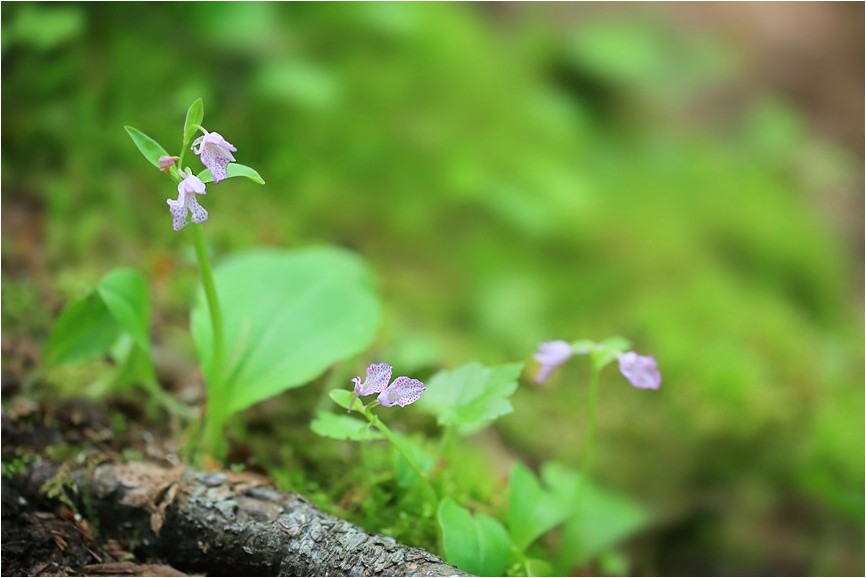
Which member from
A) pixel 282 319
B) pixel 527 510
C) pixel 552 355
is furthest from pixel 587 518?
pixel 282 319

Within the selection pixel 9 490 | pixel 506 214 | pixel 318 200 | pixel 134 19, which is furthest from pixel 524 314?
pixel 9 490

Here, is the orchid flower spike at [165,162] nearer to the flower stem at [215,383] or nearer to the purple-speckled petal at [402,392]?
the flower stem at [215,383]

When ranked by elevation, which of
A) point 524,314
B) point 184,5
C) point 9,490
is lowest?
point 9,490

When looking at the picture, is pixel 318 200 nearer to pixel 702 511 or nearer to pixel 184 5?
pixel 184 5

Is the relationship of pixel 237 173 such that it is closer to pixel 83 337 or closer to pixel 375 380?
pixel 375 380

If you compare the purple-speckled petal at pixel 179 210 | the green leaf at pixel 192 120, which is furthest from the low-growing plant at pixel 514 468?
the green leaf at pixel 192 120

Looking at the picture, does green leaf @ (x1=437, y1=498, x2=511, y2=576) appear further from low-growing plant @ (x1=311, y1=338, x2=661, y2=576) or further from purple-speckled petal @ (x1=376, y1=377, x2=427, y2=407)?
purple-speckled petal @ (x1=376, y1=377, x2=427, y2=407)
